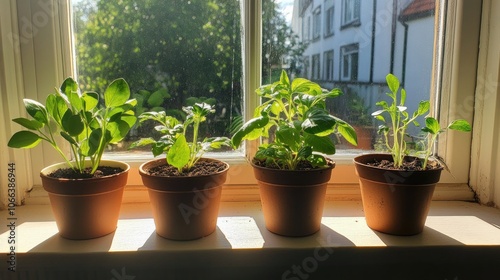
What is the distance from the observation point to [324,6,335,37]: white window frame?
3.45 feet

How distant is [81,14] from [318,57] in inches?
24.9

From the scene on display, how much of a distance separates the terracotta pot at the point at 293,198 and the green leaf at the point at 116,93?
1.07 ft

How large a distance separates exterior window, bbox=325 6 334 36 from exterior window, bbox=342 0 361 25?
3 cm

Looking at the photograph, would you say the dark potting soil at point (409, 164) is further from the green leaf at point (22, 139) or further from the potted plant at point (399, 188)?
the green leaf at point (22, 139)

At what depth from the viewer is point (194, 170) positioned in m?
0.89

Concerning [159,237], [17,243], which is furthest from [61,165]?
[159,237]

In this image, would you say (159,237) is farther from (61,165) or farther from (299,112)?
(299,112)

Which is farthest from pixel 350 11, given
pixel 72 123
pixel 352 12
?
pixel 72 123

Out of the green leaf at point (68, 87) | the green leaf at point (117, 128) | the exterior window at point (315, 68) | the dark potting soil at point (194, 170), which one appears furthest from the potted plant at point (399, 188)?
the green leaf at point (68, 87)

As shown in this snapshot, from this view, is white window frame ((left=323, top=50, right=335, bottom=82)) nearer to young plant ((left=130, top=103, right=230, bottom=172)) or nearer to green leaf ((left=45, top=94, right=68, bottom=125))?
young plant ((left=130, top=103, right=230, bottom=172))

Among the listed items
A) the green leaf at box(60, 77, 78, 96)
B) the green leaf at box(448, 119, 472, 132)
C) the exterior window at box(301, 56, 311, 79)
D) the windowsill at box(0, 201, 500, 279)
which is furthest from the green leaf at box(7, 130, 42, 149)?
the green leaf at box(448, 119, 472, 132)

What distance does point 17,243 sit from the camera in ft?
2.76

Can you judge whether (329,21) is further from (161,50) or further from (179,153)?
(179,153)

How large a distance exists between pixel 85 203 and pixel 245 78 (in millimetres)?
501
